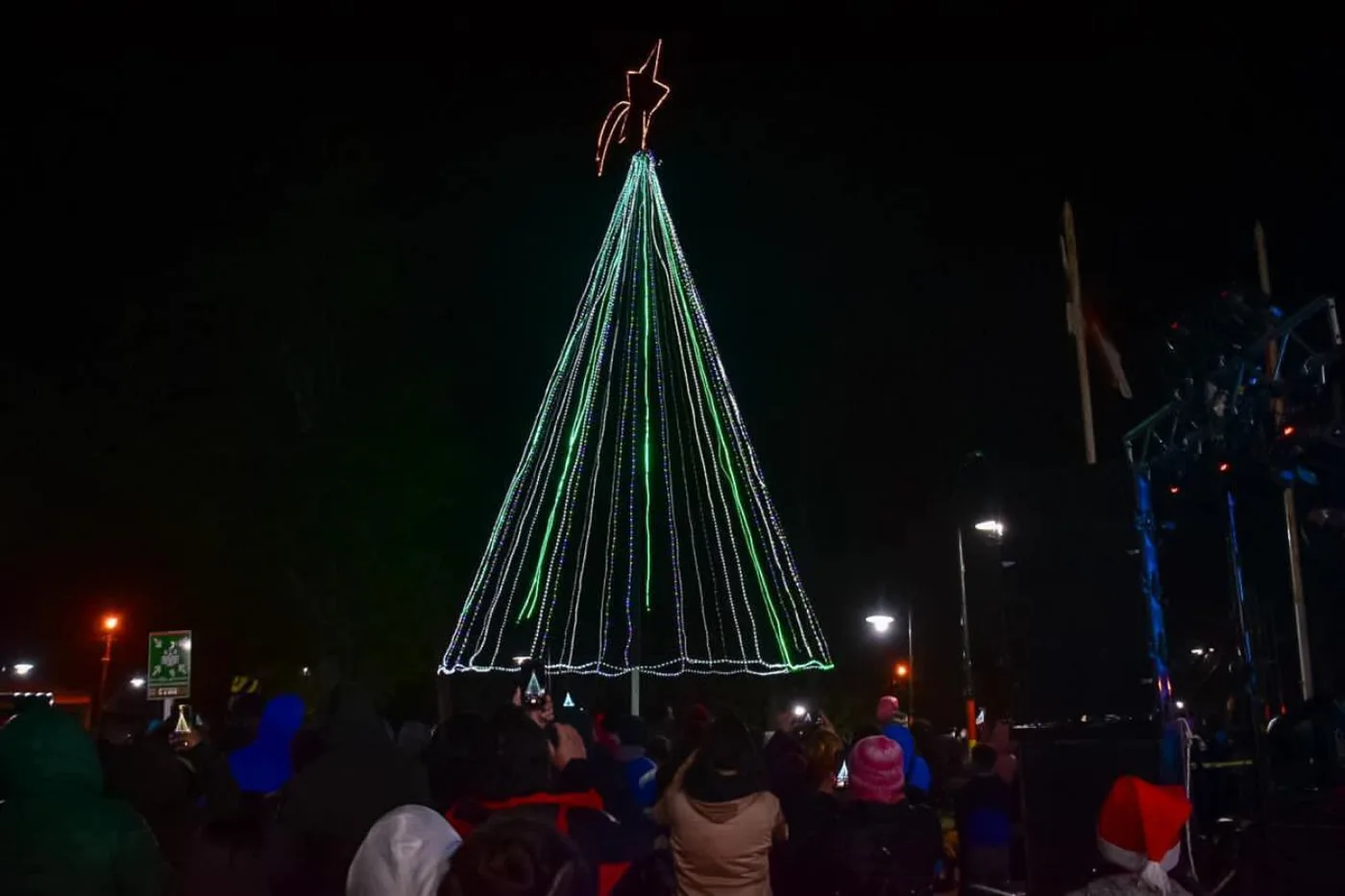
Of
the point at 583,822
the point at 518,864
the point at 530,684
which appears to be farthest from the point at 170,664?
the point at 518,864

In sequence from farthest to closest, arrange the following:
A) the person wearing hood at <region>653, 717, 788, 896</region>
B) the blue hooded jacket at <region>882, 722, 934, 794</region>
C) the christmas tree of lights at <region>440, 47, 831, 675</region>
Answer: the christmas tree of lights at <region>440, 47, 831, 675</region>
the blue hooded jacket at <region>882, 722, 934, 794</region>
the person wearing hood at <region>653, 717, 788, 896</region>

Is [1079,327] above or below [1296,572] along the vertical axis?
above

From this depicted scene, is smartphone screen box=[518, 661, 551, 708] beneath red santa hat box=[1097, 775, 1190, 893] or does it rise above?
above

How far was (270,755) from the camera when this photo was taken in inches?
289

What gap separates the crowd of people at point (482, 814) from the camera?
355 cm

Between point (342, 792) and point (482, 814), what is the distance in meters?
0.65

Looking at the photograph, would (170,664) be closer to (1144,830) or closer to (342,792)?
(342,792)

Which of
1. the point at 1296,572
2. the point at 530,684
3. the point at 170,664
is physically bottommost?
the point at 530,684

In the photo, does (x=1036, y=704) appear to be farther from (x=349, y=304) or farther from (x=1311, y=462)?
(x=349, y=304)

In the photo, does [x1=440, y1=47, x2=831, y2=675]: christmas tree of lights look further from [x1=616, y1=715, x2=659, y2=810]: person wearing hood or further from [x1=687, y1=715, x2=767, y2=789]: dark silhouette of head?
[x1=687, y1=715, x2=767, y2=789]: dark silhouette of head

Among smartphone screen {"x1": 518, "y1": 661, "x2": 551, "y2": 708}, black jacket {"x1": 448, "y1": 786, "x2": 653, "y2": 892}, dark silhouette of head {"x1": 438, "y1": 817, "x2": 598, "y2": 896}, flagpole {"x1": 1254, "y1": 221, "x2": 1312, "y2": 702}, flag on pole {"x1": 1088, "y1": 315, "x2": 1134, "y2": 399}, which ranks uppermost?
flag on pole {"x1": 1088, "y1": 315, "x2": 1134, "y2": 399}

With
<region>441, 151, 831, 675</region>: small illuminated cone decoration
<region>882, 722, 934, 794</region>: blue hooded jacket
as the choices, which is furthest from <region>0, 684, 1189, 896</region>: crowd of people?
<region>441, 151, 831, 675</region>: small illuminated cone decoration

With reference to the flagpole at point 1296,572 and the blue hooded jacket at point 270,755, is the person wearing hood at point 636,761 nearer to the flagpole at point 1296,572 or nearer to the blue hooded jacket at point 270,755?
the blue hooded jacket at point 270,755

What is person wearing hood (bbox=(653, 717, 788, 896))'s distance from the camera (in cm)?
536
